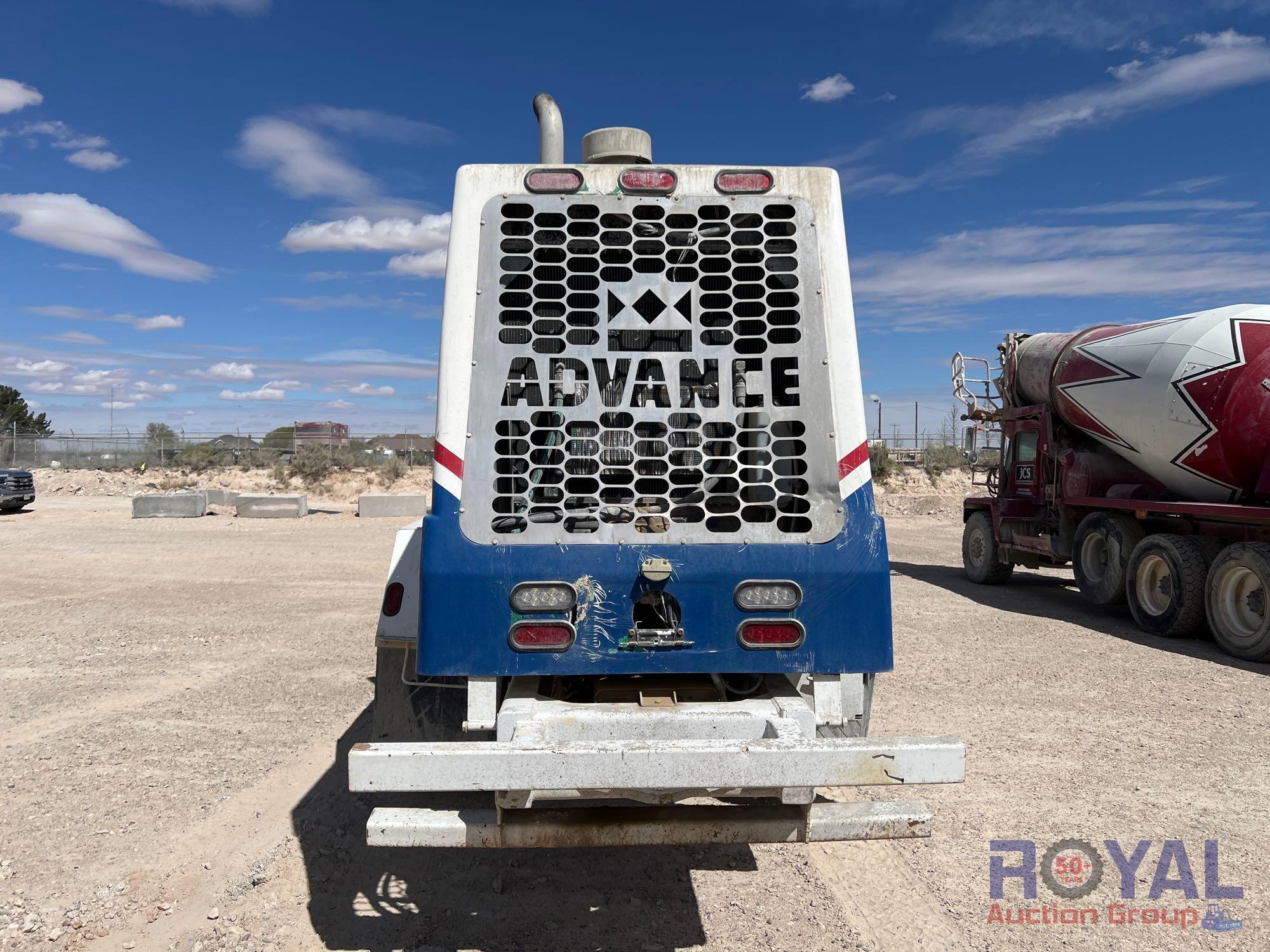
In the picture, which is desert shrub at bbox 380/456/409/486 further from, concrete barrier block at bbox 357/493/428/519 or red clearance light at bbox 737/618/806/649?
red clearance light at bbox 737/618/806/649

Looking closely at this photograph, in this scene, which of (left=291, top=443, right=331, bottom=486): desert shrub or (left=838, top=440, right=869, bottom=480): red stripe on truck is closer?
(left=838, top=440, right=869, bottom=480): red stripe on truck

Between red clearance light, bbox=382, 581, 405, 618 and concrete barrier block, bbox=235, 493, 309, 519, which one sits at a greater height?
red clearance light, bbox=382, 581, 405, 618

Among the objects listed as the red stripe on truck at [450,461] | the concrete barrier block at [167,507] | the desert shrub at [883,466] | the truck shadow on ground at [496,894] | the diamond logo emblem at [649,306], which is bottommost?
the truck shadow on ground at [496,894]

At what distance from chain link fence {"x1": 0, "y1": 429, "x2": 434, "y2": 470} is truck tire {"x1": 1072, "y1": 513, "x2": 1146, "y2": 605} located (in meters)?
30.7

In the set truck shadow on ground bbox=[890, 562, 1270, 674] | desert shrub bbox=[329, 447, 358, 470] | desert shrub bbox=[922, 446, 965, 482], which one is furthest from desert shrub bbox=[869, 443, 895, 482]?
desert shrub bbox=[329, 447, 358, 470]

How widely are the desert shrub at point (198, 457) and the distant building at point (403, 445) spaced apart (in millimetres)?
6963

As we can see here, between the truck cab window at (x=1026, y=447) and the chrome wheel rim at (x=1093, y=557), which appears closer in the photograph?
the chrome wheel rim at (x=1093, y=557)

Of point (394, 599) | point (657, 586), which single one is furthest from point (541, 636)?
point (394, 599)

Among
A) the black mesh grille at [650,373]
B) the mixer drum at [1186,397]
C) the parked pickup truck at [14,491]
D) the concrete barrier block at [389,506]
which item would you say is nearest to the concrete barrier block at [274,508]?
the concrete barrier block at [389,506]

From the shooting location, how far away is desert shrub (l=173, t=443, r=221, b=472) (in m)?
37.3

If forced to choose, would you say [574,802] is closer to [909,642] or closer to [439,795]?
[439,795]

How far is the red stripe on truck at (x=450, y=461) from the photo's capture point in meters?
3.38

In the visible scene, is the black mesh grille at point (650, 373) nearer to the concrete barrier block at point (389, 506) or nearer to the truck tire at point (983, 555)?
the truck tire at point (983, 555)

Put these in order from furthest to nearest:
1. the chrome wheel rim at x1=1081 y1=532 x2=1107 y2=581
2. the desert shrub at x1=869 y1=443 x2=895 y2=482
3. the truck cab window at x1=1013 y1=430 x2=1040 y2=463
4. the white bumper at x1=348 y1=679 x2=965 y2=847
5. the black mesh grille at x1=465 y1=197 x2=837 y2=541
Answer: the desert shrub at x1=869 y1=443 x2=895 y2=482 → the truck cab window at x1=1013 y1=430 x2=1040 y2=463 → the chrome wheel rim at x1=1081 y1=532 x2=1107 y2=581 → the black mesh grille at x1=465 y1=197 x2=837 y2=541 → the white bumper at x1=348 y1=679 x2=965 y2=847
